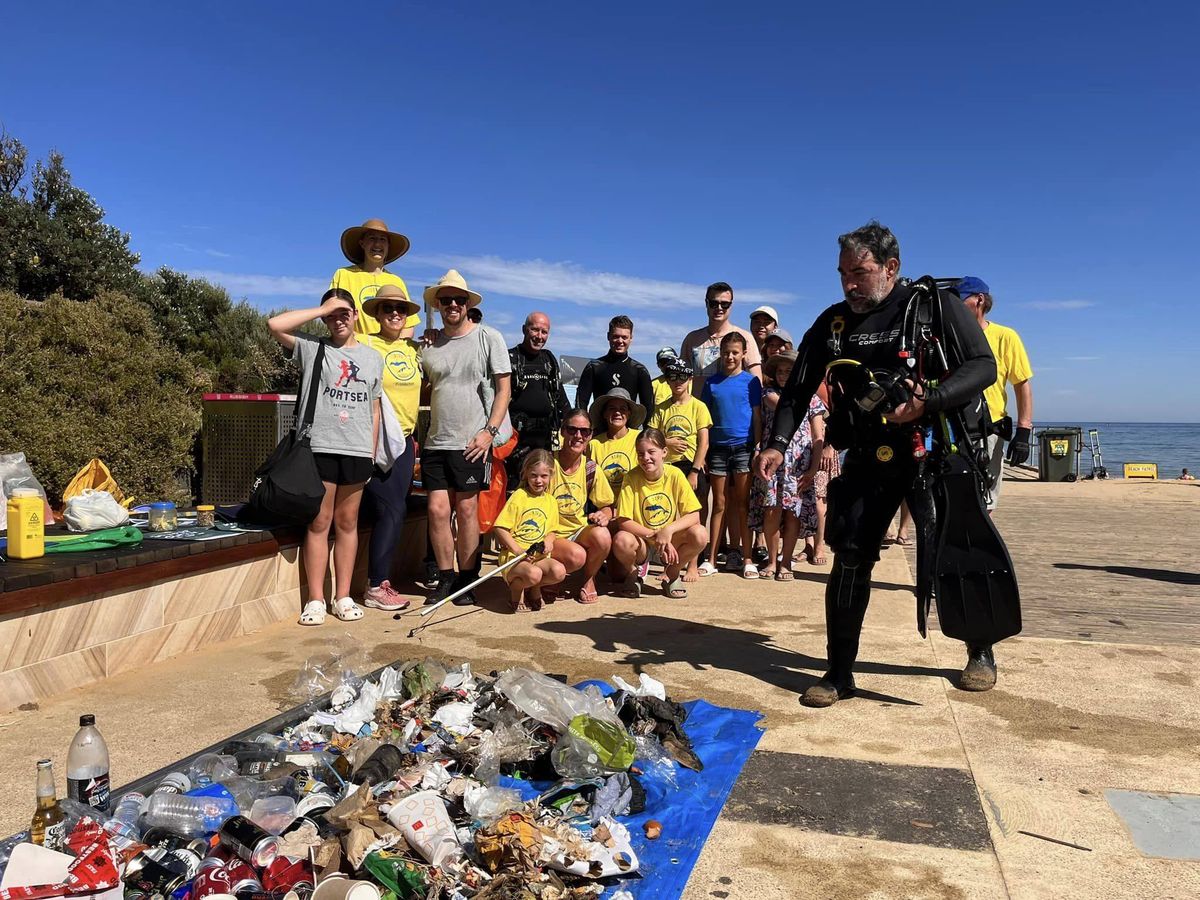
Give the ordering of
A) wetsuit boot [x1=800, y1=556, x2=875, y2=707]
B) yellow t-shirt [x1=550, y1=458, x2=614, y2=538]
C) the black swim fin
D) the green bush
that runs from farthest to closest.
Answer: the green bush, yellow t-shirt [x1=550, y1=458, x2=614, y2=538], wetsuit boot [x1=800, y1=556, x2=875, y2=707], the black swim fin

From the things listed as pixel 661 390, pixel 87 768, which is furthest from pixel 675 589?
pixel 87 768

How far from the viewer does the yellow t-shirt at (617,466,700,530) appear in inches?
269

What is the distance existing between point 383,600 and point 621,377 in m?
2.70

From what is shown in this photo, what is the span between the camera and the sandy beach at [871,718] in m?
2.71

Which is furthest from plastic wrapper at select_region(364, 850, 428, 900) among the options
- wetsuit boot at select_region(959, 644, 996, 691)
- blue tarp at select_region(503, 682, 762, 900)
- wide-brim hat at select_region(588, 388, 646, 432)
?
wide-brim hat at select_region(588, 388, 646, 432)

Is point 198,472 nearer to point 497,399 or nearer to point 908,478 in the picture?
point 497,399

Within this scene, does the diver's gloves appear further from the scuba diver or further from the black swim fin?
the black swim fin

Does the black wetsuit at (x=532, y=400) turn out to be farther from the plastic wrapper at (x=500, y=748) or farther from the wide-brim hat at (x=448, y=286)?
the plastic wrapper at (x=500, y=748)

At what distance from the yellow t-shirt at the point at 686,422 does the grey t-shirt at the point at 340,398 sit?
8.48 feet

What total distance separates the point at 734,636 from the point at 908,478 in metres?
1.80

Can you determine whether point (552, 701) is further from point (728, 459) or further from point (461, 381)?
point (728, 459)

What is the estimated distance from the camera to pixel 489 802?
2801 mm

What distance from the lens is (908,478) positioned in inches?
167

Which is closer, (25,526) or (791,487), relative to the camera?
(25,526)
